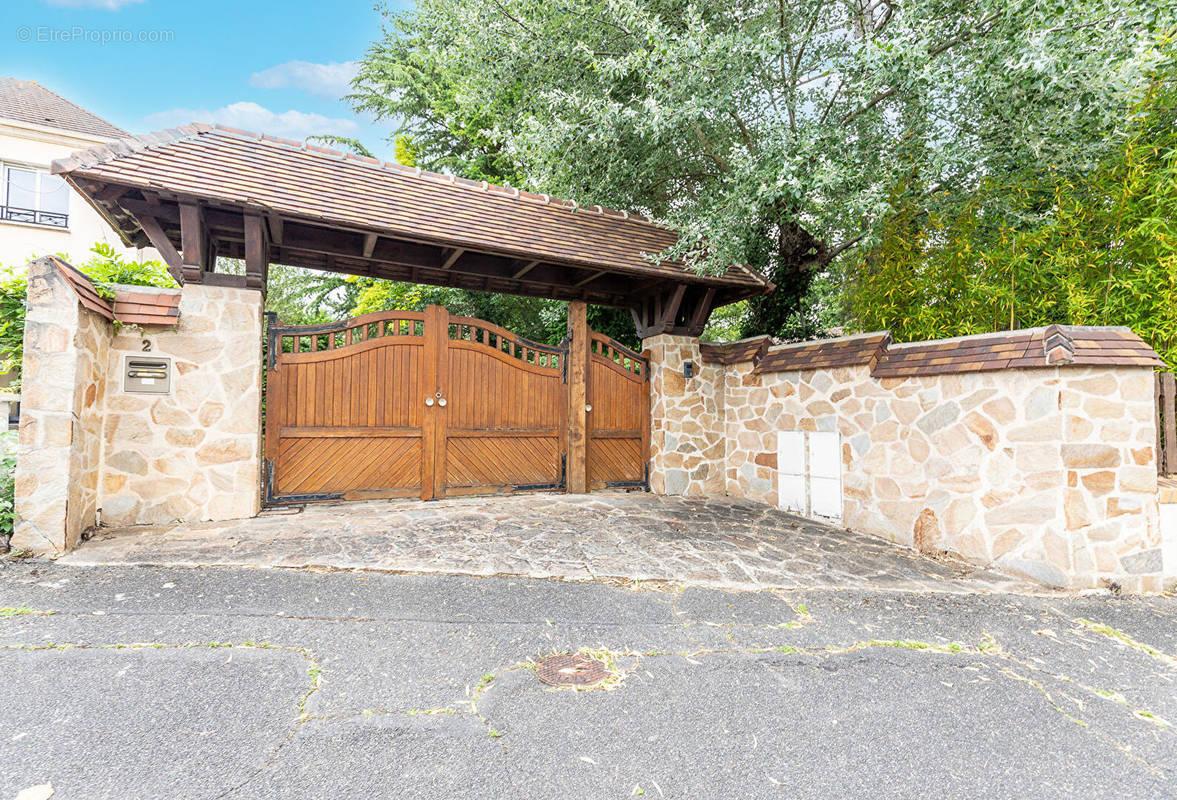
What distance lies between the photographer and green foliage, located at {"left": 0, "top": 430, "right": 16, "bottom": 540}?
3447 millimetres

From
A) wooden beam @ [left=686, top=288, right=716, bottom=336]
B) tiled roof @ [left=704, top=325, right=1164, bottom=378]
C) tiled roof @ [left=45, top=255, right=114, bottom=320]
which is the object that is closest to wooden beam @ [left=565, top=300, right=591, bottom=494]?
wooden beam @ [left=686, top=288, right=716, bottom=336]

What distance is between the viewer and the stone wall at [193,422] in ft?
14.0

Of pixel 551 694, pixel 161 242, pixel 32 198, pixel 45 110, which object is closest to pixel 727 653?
pixel 551 694

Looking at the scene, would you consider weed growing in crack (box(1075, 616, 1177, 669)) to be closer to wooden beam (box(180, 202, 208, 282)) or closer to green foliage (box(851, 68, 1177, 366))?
green foliage (box(851, 68, 1177, 366))

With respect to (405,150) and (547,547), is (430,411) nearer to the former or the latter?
(547,547)

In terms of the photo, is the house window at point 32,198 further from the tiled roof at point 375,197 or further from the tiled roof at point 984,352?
the tiled roof at point 984,352

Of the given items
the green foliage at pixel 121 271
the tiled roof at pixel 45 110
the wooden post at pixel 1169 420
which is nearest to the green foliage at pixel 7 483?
the green foliage at pixel 121 271

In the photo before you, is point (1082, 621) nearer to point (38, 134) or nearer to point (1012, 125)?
point (1012, 125)

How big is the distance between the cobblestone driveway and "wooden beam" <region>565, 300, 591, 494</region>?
104 centimetres

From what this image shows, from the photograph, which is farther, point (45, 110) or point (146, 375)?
point (45, 110)

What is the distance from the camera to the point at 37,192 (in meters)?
10.7

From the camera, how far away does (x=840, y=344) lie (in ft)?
16.8

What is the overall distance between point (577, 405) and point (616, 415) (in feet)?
2.01

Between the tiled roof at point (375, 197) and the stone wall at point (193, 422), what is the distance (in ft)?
3.19
